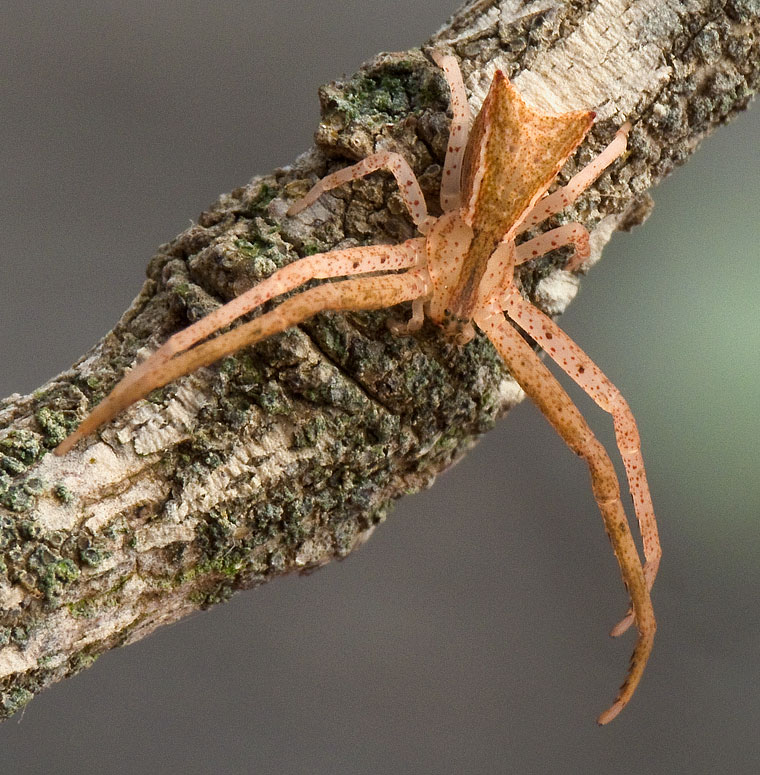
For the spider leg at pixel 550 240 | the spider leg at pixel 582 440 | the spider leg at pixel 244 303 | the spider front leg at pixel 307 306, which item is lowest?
the spider leg at pixel 582 440

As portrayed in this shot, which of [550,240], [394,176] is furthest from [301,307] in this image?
[550,240]

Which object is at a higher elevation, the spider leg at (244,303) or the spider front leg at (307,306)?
the spider leg at (244,303)

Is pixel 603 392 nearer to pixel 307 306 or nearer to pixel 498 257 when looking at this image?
pixel 498 257

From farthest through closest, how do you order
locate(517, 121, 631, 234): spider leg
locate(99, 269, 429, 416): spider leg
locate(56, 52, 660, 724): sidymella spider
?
locate(517, 121, 631, 234): spider leg
locate(56, 52, 660, 724): sidymella spider
locate(99, 269, 429, 416): spider leg

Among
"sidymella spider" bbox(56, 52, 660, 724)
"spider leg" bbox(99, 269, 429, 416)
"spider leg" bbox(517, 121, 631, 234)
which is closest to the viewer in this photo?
"spider leg" bbox(99, 269, 429, 416)

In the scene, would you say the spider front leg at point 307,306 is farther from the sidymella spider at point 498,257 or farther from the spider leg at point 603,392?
the spider leg at point 603,392

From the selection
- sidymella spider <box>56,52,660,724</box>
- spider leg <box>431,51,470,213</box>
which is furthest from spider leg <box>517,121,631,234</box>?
spider leg <box>431,51,470,213</box>

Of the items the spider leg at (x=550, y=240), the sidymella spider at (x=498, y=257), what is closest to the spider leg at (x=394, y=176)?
the sidymella spider at (x=498, y=257)

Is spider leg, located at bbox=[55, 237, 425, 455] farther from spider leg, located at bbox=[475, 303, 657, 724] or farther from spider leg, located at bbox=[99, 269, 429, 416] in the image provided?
spider leg, located at bbox=[475, 303, 657, 724]
